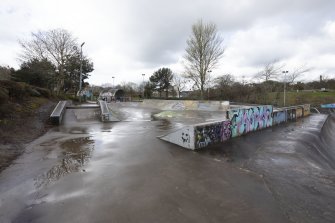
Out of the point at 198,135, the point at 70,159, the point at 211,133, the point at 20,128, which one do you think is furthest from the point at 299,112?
the point at 20,128

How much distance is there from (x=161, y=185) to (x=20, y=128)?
370 inches

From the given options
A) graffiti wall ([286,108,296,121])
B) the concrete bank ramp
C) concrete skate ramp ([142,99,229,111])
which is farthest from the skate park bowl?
graffiti wall ([286,108,296,121])

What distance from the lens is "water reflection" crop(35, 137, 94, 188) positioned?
540 cm

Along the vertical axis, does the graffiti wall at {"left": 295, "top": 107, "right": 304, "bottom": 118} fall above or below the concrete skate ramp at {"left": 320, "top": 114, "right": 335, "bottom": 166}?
above

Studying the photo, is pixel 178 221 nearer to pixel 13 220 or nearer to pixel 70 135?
pixel 13 220

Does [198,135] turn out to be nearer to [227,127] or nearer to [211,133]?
[211,133]

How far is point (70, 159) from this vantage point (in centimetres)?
683

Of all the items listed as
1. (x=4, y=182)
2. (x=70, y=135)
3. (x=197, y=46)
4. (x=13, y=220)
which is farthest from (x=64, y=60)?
(x=13, y=220)

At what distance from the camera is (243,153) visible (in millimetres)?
8141

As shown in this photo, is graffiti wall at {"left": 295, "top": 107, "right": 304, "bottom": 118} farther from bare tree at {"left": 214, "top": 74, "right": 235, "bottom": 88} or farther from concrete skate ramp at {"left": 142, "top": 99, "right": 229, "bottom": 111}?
bare tree at {"left": 214, "top": 74, "right": 235, "bottom": 88}

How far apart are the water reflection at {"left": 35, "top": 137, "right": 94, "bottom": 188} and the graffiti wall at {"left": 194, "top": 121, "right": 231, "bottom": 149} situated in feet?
12.5

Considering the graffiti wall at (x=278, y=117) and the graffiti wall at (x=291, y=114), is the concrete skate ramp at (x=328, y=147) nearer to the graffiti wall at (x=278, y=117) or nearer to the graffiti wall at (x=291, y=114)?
the graffiti wall at (x=291, y=114)

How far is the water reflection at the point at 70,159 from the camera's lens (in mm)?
5398

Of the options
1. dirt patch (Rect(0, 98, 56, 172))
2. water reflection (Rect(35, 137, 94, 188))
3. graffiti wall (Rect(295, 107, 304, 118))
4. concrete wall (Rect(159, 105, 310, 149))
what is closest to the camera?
water reflection (Rect(35, 137, 94, 188))
